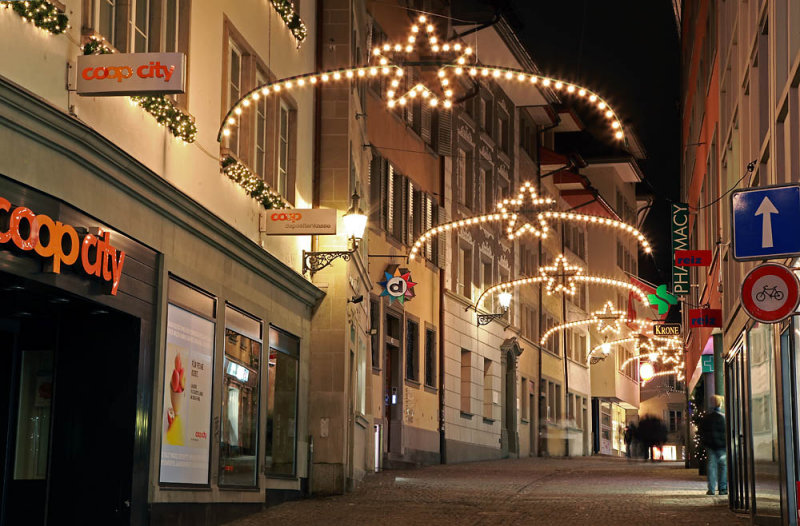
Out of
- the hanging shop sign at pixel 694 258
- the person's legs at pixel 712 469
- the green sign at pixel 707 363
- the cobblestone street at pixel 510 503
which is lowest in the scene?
the cobblestone street at pixel 510 503

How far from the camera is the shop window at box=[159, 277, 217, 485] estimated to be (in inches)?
559

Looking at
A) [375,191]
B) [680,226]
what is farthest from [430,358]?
[680,226]

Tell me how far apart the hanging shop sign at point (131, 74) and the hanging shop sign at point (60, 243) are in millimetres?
1249

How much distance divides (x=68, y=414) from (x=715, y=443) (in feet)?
42.9

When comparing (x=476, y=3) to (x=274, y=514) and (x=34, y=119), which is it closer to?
(x=274, y=514)

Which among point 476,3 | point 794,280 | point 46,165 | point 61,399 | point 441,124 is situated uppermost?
point 476,3

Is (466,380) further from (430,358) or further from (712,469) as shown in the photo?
(712,469)

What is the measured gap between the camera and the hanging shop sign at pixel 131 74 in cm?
1120

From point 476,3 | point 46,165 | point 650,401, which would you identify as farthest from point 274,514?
point 650,401

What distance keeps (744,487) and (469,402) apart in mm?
21946

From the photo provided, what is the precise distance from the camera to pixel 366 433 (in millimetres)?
26484

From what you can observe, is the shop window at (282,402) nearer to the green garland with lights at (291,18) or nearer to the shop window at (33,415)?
the green garland with lights at (291,18)

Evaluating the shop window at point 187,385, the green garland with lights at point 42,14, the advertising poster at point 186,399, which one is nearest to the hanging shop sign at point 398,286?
the shop window at point 187,385

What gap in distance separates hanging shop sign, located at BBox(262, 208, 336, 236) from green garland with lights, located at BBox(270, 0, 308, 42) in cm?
310
